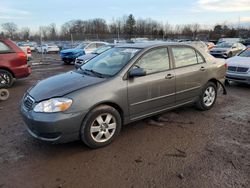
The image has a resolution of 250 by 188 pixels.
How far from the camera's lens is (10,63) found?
27.1 ft

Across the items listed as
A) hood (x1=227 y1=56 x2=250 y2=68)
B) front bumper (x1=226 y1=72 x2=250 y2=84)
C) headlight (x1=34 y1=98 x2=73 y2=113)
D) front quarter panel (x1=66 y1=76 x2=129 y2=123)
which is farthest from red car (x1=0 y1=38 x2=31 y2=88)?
hood (x1=227 y1=56 x2=250 y2=68)

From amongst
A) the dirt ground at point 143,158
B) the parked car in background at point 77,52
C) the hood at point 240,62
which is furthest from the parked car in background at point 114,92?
the parked car in background at point 77,52

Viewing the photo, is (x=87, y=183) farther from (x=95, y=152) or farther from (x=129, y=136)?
(x=129, y=136)

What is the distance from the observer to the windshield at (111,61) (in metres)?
4.33

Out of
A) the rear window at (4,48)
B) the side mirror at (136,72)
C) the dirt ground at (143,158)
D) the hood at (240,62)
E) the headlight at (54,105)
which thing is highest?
the rear window at (4,48)

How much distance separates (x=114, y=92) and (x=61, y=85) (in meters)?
0.88

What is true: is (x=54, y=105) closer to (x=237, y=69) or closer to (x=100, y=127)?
(x=100, y=127)

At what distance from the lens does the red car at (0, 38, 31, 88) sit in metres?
8.18

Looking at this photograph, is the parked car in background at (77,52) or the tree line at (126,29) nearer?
the parked car in background at (77,52)

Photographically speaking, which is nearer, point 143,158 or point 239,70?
point 143,158

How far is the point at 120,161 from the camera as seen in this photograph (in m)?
3.52

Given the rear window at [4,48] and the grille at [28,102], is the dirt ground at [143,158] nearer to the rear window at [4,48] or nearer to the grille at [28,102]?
the grille at [28,102]

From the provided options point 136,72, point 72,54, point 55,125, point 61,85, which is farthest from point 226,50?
point 55,125

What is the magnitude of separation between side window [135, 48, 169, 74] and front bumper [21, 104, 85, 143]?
1531 mm
